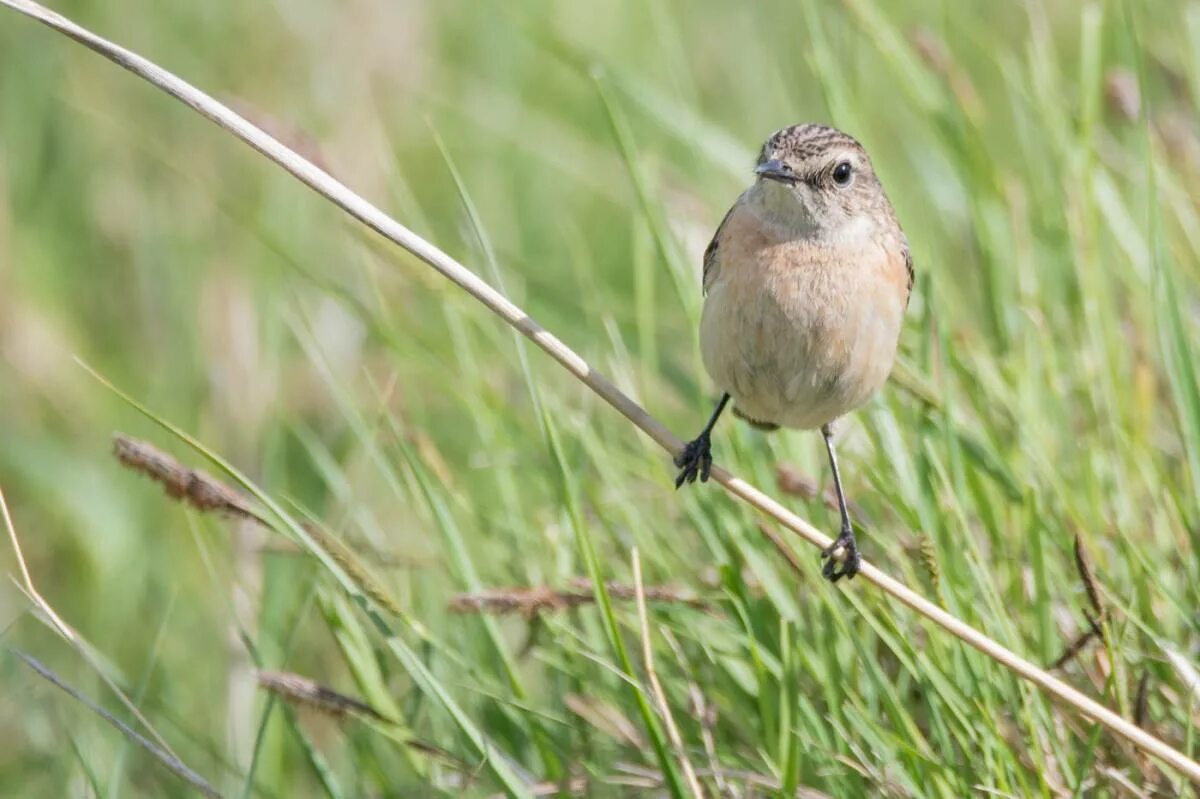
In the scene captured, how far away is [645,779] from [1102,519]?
3.78 feet

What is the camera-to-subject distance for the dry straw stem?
9.32 feet

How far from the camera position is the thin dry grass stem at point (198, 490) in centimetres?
286

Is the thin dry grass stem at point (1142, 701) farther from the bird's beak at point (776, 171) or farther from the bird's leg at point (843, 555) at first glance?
the bird's beak at point (776, 171)

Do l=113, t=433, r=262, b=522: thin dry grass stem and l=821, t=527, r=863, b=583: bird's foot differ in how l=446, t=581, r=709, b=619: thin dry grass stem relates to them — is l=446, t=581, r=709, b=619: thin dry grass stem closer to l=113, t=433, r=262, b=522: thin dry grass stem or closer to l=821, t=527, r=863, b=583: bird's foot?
l=821, t=527, r=863, b=583: bird's foot

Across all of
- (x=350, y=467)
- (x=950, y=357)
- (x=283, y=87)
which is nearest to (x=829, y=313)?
(x=950, y=357)

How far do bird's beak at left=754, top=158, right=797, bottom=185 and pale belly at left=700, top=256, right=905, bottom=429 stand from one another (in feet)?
0.75

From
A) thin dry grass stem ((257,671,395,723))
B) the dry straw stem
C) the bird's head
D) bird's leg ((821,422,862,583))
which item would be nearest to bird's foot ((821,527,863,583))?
bird's leg ((821,422,862,583))

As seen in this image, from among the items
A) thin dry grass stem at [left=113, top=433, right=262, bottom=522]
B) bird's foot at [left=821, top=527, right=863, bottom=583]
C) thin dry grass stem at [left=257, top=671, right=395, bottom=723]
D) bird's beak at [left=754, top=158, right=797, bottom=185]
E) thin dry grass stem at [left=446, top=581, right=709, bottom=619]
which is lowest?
thin dry grass stem at [left=257, top=671, right=395, bottom=723]

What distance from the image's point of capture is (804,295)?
3.73 metres

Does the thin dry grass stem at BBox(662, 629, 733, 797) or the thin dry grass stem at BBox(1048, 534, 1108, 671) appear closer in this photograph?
the thin dry grass stem at BBox(1048, 534, 1108, 671)

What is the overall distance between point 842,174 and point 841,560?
979mm

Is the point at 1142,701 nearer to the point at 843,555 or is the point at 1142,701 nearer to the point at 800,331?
the point at 843,555

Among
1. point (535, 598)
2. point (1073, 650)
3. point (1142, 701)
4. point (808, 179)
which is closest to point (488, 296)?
point (535, 598)

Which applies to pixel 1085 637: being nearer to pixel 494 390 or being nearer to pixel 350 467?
pixel 494 390
